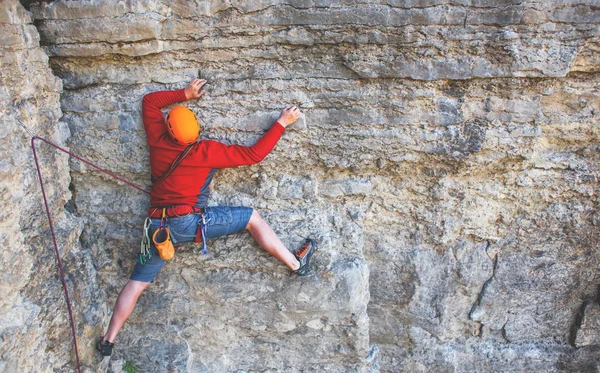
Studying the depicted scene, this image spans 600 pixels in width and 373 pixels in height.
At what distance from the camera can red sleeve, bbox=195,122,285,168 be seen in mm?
3107

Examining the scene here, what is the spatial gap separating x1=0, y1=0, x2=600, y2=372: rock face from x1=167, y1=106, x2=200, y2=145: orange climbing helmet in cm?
26

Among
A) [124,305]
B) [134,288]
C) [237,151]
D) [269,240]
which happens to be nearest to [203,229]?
[269,240]

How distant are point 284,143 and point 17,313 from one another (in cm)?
195

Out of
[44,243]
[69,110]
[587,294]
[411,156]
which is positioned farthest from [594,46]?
[44,243]

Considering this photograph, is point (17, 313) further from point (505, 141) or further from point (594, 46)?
point (594, 46)

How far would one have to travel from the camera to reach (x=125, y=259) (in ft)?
11.8

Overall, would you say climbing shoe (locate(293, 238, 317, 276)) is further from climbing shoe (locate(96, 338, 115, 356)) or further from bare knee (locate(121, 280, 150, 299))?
climbing shoe (locate(96, 338, 115, 356))

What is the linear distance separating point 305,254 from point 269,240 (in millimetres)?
263

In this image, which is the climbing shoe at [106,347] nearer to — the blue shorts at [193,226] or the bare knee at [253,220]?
the blue shorts at [193,226]

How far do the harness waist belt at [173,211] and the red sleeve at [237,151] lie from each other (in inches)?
12.4

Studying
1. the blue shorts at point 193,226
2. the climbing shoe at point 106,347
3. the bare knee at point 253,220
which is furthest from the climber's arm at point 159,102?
the climbing shoe at point 106,347

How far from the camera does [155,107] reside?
10.5 feet

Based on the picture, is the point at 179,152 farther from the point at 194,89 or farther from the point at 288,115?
the point at 288,115

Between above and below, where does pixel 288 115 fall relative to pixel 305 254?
above
